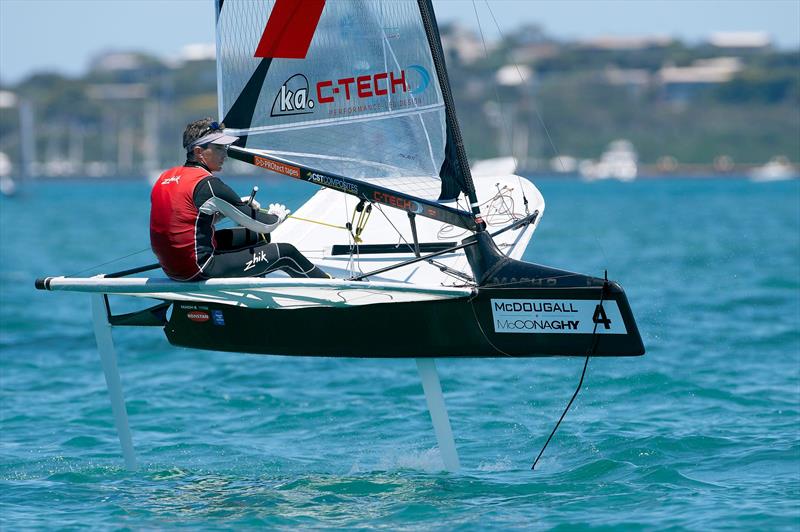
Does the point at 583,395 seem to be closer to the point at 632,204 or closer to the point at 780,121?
the point at 632,204

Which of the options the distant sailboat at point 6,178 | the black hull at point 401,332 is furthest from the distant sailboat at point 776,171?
the black hull at point 401,332

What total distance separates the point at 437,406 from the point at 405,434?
1.53m

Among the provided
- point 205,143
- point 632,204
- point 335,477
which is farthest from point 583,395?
point 632,204

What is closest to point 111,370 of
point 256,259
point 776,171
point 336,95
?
point 256,259

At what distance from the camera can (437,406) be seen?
6.78 m

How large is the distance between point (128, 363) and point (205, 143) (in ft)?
16.8

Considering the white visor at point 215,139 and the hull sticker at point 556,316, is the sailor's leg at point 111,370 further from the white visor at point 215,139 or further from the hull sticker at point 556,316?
the hull sticker at point 556,316

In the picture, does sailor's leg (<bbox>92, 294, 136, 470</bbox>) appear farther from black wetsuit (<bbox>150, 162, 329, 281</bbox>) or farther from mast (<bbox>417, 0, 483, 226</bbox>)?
mast (<bbox>417, 0, 483, 226</bbox>)

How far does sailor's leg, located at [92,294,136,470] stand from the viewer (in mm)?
7066

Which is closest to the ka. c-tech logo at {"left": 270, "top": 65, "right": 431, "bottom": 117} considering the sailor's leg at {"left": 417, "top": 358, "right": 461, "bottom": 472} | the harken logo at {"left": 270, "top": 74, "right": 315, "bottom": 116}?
the harken logo at {"left": 270, "top": 74, "right": 315, "bottom": 116}

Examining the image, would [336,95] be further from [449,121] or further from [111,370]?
[111,370]

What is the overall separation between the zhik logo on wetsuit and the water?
2.18 feet

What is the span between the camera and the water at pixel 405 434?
6.30m

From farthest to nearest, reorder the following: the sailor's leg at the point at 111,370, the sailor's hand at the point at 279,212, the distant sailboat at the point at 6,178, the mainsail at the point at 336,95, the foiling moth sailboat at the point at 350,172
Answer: the distant sailboat at the point at 6,178, the sailor's leg at the point at 111,370, the mainsail at the point at 336,95, the sailor's hand at the point at 279,212, the foiling moth sailboat at the point at 350,172
